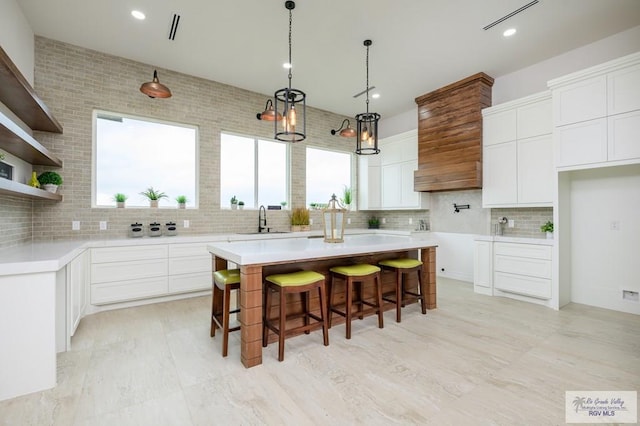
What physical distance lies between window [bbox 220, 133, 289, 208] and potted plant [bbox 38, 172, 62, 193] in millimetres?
2123

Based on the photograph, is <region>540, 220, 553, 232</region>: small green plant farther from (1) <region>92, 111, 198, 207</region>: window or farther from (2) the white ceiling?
(1) <region>92, 111, 198, 207</region>: window

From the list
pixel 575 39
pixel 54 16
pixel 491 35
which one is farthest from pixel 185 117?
pixel 575 39

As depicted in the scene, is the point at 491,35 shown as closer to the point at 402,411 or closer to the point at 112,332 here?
the point at 402,411

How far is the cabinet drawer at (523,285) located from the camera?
3.79 m

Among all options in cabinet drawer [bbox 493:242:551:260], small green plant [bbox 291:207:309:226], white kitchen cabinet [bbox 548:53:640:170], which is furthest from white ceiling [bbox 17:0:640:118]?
cabinet drawer [bbox 493:242:551:260]

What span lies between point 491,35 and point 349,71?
6.26ft

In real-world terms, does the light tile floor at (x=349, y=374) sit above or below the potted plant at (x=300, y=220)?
below

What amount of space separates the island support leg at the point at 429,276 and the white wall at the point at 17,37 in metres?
4.79

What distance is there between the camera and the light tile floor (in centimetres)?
177

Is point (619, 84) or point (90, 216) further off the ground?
point (619, 84)

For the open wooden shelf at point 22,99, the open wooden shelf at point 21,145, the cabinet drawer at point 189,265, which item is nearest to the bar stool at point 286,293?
the cabinet drawer at point 189,265

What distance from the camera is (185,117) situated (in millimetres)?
4641

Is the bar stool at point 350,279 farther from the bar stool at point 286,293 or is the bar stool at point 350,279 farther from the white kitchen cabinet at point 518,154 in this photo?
the white kitchen cabinet at point 518,154

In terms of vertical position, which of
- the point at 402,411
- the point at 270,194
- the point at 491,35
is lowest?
the point at 402,411
